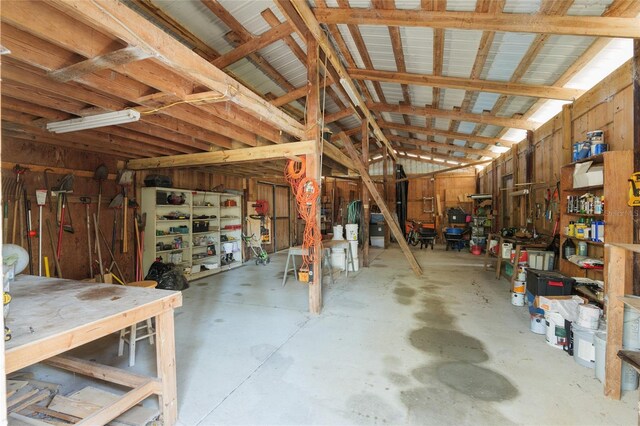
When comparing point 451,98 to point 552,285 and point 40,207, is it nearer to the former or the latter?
point 552,285

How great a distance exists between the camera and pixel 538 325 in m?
3.20

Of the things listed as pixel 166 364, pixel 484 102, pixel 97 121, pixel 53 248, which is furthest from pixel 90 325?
pixel 484 102

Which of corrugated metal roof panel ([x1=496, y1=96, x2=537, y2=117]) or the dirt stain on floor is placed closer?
the dirt stain on floor

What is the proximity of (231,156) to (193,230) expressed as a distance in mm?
2525

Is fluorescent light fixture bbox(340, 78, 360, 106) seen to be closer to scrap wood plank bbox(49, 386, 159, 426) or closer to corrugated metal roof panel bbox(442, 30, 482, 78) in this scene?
corrugated metal roof panel bbox(442, 30, 482, 78)

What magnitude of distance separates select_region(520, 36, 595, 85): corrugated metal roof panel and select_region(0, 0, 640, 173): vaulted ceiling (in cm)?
2

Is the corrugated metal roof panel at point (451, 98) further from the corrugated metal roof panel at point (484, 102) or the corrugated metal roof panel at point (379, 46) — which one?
the corrugated metal roof panel at point (379, 46)

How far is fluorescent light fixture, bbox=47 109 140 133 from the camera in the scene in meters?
2.74

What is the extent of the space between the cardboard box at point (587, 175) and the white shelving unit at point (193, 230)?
235 inches

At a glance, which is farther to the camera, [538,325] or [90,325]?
[538,325]

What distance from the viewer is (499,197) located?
324 inches

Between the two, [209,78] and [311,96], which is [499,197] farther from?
[209,78]

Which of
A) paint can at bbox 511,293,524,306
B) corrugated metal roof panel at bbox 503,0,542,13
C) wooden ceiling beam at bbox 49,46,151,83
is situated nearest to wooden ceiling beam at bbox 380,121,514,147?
paint can at bbox 511,293,524,306

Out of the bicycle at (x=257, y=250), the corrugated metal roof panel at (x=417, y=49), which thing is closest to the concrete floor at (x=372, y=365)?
the bicycle at (x=257, y=250)
